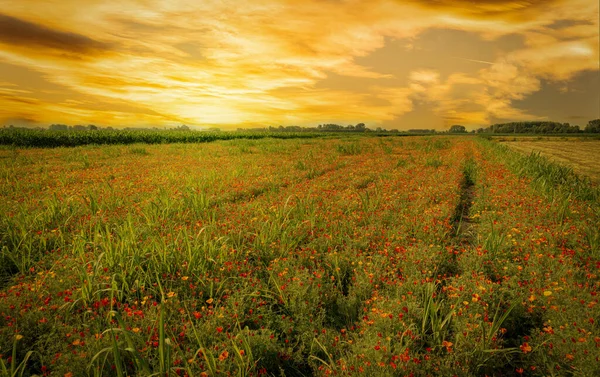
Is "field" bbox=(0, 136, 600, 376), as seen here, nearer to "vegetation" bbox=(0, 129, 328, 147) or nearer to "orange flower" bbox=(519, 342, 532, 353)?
"orange flower" bbox=(519, 342, 532, 353)

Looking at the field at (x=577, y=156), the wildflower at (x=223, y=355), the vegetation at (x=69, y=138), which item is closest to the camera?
the wildflower at (x=223, y=355)

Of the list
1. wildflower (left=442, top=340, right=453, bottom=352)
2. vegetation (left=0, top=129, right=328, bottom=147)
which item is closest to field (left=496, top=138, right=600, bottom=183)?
wildflower (left=442, top=340, right=453, bottom=352)

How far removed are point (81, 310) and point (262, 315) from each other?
2.21 meters

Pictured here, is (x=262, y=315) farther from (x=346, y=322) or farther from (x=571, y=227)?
(x=571, y=227)

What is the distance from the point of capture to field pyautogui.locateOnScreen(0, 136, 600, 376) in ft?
10.1

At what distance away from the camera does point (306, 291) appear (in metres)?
4.18

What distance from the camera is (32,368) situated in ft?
10.1

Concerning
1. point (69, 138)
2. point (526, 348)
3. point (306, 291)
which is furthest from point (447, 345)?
point (69, 138)

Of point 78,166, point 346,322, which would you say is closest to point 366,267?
point 346,322

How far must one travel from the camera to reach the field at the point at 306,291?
3.09 meters

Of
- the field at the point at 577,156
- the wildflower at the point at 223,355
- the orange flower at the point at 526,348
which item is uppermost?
the field at the point at 577,156

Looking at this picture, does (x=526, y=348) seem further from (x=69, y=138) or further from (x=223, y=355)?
(x=69, y=138)

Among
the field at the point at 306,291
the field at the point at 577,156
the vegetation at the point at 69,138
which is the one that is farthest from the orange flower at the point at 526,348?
the vegetation at the point at 69,138

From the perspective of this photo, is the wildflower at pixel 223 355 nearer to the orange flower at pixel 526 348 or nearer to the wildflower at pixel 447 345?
the wildflower at pixel 447 345
